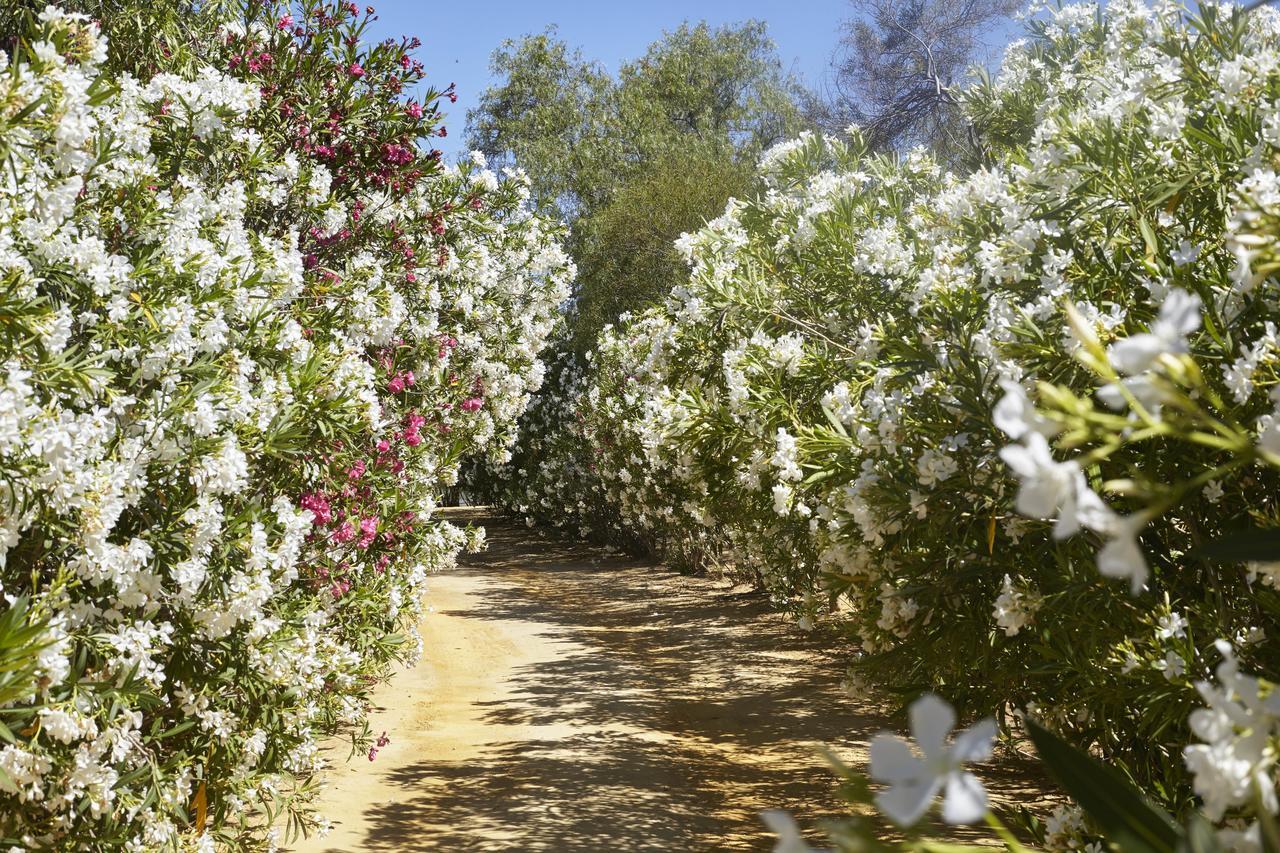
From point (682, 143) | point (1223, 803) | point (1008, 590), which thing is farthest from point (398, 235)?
point (682, 143)

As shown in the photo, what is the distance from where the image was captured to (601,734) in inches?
275

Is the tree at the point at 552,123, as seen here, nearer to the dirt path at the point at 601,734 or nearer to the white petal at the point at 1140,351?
the dirt path at the point at 601,734

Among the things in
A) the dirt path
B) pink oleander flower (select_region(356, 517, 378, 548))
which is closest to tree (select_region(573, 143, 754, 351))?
the dirt path

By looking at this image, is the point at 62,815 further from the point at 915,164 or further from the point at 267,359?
the point at 915,164

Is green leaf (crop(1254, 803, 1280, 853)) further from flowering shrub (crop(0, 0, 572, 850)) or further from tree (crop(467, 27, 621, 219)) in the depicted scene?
tree (crop(467, 27, 621, 219))

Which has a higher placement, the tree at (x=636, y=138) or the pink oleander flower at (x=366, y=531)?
the tree at (x=636, y=138)

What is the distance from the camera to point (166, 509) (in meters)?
3.56

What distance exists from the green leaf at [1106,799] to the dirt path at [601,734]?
3.37 metres

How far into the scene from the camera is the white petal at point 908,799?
74 cm

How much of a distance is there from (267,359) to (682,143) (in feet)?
57.8

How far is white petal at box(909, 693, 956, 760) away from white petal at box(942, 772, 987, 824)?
22mm

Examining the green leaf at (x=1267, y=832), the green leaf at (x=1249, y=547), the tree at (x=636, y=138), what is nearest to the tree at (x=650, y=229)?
the tree at (x=636, y=138)

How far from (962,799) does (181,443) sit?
3.36m

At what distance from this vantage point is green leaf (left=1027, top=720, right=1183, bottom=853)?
1.01 meters
